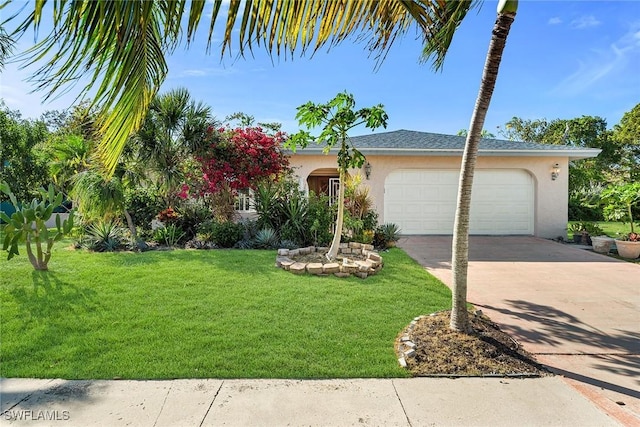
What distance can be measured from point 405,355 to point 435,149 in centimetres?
1001

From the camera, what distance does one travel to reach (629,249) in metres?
9.35

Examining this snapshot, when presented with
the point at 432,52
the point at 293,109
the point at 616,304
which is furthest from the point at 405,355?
the point at 293,109

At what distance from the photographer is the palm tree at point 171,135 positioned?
974 centimetres

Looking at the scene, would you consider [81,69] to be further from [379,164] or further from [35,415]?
[379,164]

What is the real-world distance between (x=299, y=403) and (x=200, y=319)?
2164mm

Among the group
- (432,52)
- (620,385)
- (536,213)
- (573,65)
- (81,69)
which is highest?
(573,65)

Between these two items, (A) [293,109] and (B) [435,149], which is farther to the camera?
(B) [435,149]

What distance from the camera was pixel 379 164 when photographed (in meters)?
12.5

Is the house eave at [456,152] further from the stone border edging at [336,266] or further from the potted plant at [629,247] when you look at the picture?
the stone border edging at [336,266]

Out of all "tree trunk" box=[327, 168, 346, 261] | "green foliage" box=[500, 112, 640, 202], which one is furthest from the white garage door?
"green foliage" box=[500, 112, 640, 202]

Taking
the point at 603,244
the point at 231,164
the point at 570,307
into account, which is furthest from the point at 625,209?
the point at 231,164

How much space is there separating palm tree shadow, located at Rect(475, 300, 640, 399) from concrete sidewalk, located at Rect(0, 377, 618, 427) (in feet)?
1.98

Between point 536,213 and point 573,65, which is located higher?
point 573,65

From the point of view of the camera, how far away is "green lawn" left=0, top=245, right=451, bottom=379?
3.33m
